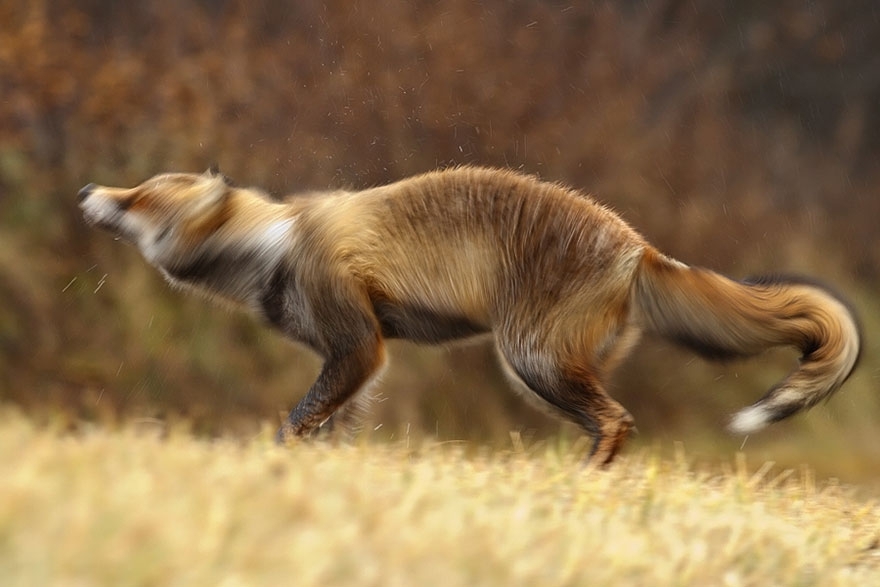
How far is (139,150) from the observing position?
10.4 metres

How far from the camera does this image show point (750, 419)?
17.3ft

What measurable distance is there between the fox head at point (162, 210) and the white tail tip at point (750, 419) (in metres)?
2.63

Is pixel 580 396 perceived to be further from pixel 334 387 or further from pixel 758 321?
pixel 334 387

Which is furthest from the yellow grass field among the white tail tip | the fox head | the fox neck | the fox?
the fox head

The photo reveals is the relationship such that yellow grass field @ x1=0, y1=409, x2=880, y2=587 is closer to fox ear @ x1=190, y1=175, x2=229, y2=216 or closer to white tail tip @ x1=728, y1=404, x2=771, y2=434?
white tail tip @ x1=728, y1=404, x2=771, y2=434

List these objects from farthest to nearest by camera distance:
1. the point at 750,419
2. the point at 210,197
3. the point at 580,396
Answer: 1. the point at 210,197
2. the point at 580,396
3. the point at 750,419

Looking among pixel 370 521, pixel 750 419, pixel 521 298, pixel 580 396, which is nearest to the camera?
pixel 370 521

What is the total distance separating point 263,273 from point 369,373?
0.79 m

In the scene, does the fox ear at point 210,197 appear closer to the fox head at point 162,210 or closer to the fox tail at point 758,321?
the fox head at point 162,210

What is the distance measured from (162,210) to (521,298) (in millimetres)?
1832

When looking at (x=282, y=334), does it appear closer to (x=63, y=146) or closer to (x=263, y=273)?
(x=263, y=273)

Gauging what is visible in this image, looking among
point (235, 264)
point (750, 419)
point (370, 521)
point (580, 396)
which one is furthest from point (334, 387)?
point (370, 521)

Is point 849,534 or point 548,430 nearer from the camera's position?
point 849,534

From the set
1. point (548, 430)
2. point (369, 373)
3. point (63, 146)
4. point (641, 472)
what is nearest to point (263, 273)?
point (369, 373)
